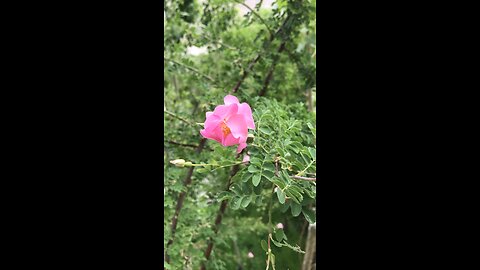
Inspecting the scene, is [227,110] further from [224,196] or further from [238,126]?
[224,196]

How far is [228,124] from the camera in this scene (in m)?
0.75

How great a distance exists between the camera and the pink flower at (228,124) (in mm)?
747

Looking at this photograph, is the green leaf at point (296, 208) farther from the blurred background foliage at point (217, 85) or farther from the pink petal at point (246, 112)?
the blurred background foliage at point (217, 85)

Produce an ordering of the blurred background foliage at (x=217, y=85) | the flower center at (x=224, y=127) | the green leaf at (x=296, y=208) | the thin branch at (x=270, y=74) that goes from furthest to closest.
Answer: the thin branch at (x=270, y=74)
the blurred background foliage at (x=217, y=85)
the green leaf at (x=296, y=208)
the flower center at (x=224, y=127)

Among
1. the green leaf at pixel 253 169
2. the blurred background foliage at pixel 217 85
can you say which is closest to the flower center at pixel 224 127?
the green leaf at pixel 253 169

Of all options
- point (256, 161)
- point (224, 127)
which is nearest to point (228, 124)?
point (224, 127)

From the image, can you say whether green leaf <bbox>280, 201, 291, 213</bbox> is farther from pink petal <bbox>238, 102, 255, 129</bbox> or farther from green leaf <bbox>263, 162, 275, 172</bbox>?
pink petal <bbox>238, 102, 255, 129</bbox>

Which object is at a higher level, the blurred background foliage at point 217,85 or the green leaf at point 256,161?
the green leaf at point 256,161

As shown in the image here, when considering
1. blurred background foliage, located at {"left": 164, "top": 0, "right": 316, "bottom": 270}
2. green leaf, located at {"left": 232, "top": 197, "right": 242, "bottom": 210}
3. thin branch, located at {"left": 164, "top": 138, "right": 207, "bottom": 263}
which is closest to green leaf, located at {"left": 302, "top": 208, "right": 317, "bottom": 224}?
green leaf, located at {"left": 232, "top": 197, "right": 242, "bottom": 210}
